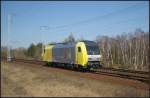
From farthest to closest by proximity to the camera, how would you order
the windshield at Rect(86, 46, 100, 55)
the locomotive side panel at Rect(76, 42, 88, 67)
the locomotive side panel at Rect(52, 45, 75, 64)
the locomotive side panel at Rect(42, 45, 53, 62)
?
1. the locomotive side panel at Rect(42, 45, 53, 62)
2. the locomotive side panel at Rect(52, 45, 75, 64)
3. the windshield at Rect(86, 46, 100, 55)
4. the locomotive side panel at Rect(76, 42, 88, 67)

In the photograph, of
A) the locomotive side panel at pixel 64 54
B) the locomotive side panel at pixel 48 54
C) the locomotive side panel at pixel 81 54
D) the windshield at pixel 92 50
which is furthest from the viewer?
the locomotive side panel at pixel 48 54

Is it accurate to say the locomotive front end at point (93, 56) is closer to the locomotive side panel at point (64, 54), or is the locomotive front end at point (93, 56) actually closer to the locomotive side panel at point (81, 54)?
the locomotive side panel at point (81, 54)

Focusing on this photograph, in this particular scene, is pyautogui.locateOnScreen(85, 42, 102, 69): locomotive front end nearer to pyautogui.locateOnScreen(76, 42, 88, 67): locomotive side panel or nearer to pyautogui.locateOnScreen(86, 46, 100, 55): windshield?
pyautogui.locateOnScreen(86, 46, 100, 55): windshield

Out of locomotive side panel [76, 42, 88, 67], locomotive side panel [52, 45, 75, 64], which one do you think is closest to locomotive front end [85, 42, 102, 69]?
locomotive side panel [76, 42, 88, 67]

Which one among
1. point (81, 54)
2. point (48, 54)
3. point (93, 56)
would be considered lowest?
point (93, 56)

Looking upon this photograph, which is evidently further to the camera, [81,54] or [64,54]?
[64,54]

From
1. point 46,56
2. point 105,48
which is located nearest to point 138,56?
point 105,48

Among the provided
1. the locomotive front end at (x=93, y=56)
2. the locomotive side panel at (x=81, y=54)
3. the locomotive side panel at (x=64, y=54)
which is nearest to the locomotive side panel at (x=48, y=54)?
the locomotive side panel at (x=64, y=54)

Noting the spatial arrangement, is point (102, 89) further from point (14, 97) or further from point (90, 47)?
point (90, 47)

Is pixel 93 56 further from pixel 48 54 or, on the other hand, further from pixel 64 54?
pixel 48 54

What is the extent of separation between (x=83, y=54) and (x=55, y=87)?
1151 cm

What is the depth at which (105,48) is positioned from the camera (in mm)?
55938

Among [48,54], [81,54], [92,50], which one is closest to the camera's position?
[81,54]

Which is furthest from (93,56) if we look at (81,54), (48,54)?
(48,54)
